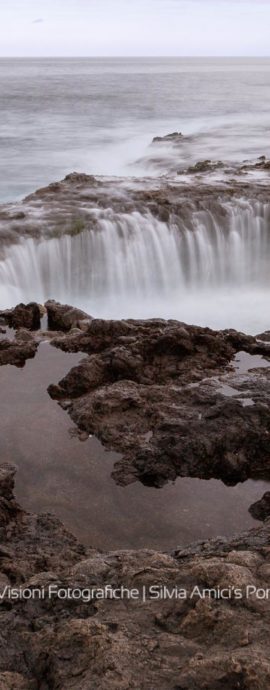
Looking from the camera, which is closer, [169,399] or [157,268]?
[169,399]

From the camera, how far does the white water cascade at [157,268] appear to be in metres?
10.1

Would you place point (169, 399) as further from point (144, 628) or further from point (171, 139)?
point (171, 139)

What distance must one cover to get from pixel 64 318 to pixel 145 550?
452 cm

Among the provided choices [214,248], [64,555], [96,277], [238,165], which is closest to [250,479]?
[64,555]

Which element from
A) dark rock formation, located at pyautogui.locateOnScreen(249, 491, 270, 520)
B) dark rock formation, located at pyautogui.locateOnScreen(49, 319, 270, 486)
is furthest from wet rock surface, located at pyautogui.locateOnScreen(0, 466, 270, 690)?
dark rock formation, located at pyautogui.locateOnScreen(49, 319, 270, 486)

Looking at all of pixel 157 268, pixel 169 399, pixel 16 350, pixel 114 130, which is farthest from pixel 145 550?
pixel 114 130

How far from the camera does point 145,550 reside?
331 centimetres

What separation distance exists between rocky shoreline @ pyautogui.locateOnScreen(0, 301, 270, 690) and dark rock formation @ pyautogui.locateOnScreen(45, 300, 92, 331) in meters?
0.02

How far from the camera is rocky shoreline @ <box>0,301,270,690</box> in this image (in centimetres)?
231

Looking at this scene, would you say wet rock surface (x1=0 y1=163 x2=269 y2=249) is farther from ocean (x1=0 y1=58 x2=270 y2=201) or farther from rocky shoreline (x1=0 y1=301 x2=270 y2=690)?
ocean (x1=0 y1=58 x2=270 y2=201)

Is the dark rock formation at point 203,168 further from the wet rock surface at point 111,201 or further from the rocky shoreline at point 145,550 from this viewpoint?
the rocky shoreline at point 145,550

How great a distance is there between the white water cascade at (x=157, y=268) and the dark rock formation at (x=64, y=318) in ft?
6.82

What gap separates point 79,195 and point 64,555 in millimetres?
9781

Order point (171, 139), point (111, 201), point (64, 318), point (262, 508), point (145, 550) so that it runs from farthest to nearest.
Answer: point (171, 139) → point (111, 201) → point (64, 318) → point (262, 508) → point (145, 550)
